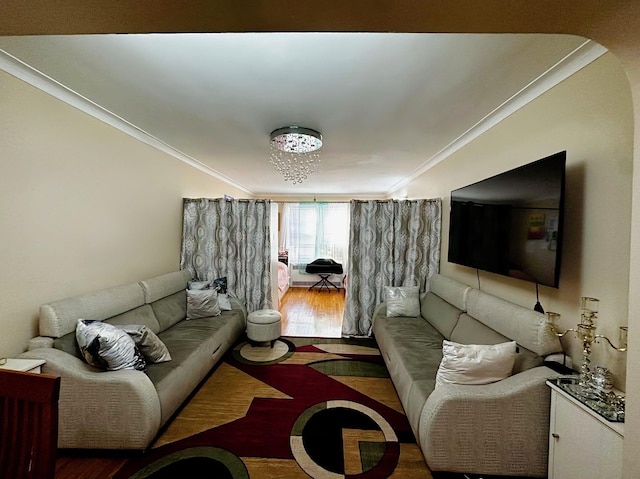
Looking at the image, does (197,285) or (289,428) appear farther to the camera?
(197,285)

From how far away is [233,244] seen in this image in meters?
4.02

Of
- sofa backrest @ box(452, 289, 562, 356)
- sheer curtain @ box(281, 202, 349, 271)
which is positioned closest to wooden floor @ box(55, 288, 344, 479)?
sheer curtain @ box(281, 202, 349, 271)

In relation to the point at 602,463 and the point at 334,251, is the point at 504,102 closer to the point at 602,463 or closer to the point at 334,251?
the point at 602,463

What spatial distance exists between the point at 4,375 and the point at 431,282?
12.4ft

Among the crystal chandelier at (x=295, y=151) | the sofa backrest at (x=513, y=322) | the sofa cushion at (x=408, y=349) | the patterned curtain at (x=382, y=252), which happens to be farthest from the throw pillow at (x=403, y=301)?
the crystal chandelier at (x=295, y=151)

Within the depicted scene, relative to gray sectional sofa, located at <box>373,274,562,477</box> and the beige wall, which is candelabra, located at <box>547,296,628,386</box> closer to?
gray sectional sofa, located at <box>373,274,562,477</box>

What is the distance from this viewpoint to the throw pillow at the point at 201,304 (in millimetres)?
3367

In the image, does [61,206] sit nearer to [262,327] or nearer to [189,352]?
[189,352]

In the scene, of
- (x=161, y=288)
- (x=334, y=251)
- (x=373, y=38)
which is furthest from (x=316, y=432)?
(x=334, y=251)

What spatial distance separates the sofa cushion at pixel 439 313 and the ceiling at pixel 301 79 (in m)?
1.91

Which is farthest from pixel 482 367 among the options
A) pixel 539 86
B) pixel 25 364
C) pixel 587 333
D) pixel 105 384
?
pixel 25 364

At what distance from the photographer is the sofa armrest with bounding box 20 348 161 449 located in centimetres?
175

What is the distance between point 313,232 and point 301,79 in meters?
6.15

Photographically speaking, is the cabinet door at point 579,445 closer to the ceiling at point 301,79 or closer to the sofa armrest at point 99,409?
the ceiling at point 301,79
